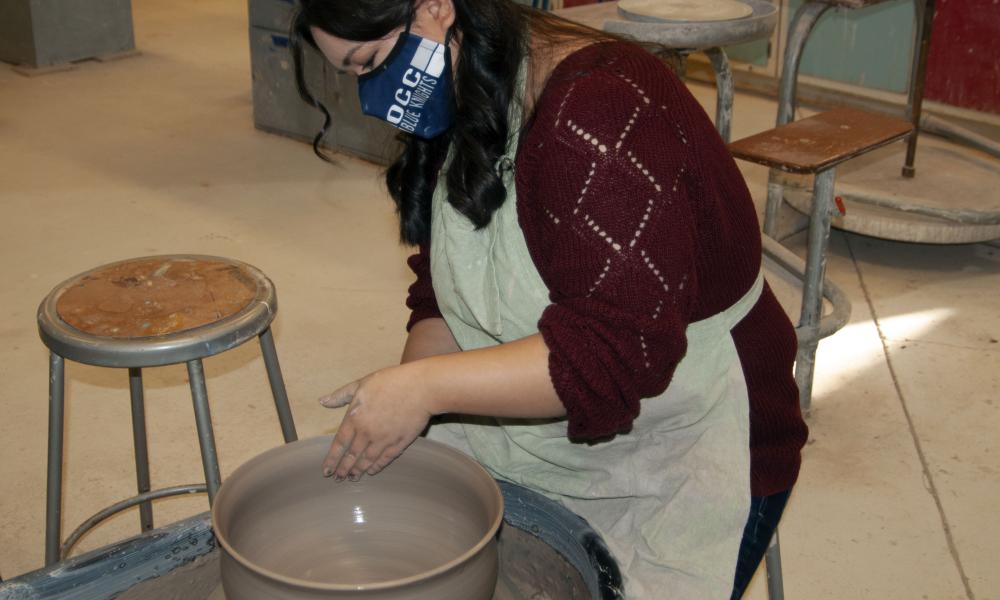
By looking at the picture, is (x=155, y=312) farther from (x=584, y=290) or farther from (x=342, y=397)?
(x=584, y=290)

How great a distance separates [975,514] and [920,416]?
14.7 inches

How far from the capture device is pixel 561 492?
1.33m

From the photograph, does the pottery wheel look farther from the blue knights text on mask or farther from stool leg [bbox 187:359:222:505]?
the blue knights text on mask

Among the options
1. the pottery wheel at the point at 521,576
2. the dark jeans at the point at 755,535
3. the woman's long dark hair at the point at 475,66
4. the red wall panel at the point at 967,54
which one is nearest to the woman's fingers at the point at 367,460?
the pottery wheel at the point at 521,576

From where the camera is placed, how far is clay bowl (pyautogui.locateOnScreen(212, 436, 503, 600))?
1.14 meters

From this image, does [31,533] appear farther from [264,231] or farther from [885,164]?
[885,164]

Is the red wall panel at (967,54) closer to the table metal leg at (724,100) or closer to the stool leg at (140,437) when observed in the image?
the table metal leg at (724,100)

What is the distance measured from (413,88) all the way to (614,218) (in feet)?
0.96

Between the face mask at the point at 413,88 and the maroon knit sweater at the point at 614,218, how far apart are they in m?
0.12

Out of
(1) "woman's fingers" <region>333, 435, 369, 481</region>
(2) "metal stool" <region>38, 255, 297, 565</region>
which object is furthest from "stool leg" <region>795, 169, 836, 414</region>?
(1) "woman's fingers" <region>333, 435, 369, 481</region>

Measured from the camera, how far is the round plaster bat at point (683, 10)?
2.65 meters

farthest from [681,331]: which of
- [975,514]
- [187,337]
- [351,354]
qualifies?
[351,354]

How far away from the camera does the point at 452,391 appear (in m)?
1.11

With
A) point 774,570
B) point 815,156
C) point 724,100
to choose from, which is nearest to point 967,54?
point 724,100
